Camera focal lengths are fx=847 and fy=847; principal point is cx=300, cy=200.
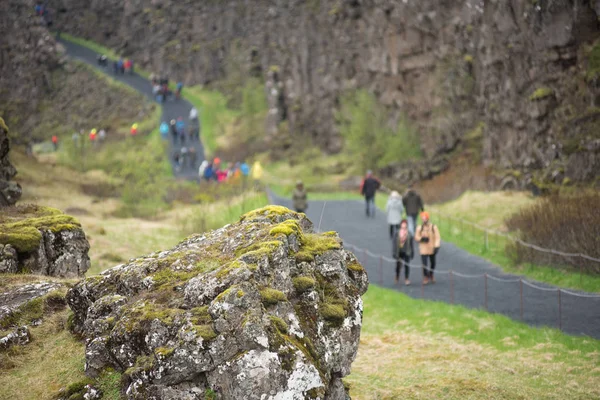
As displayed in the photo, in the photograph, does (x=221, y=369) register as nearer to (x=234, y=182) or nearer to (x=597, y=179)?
(x=597, y=179)

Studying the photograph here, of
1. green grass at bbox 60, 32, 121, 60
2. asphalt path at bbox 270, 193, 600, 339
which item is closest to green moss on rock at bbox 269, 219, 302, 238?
asphalt path at bbox 270, 193, 600, 339

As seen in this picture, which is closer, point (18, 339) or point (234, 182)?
point (18, 339)

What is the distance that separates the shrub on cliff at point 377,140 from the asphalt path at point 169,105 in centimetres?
1133

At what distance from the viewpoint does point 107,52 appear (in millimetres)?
105250

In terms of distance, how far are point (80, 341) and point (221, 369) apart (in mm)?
2725

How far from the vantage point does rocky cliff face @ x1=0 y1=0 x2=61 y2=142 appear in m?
48.8

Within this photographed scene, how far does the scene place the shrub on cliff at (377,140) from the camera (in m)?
51.5

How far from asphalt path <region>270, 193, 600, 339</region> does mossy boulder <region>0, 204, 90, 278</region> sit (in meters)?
4.88

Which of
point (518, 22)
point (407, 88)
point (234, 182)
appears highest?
point (518, 22)

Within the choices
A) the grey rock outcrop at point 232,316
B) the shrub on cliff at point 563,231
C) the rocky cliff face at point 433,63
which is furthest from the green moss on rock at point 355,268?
the rocky cliff face at point 433,63

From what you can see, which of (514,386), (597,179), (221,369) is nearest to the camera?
(221,369)

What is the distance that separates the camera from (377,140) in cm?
5203

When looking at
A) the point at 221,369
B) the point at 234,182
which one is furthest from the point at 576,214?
the point at 234,182

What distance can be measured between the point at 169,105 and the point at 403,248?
63.4 m
